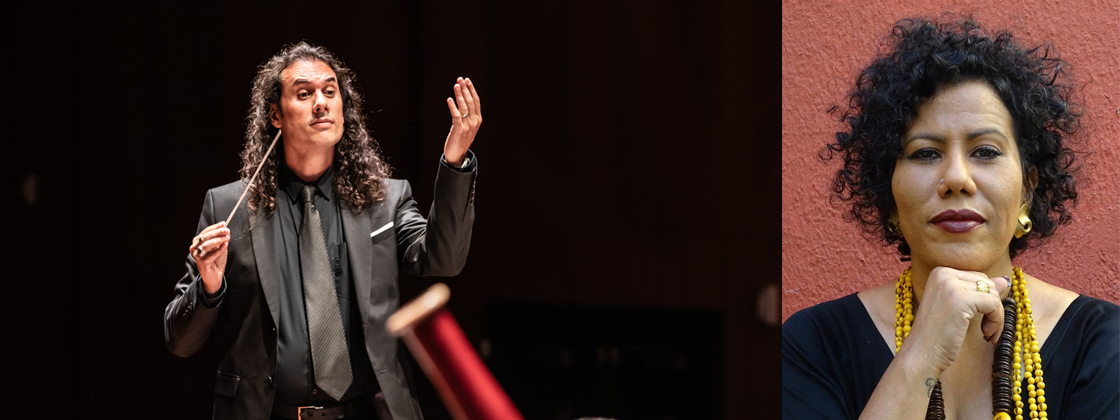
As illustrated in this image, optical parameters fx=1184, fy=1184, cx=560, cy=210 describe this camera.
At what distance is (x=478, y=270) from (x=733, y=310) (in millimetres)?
615

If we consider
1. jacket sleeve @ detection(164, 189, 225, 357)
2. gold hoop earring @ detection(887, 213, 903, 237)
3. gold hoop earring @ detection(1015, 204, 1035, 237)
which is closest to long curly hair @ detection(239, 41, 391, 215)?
jacket sleeve @ detection(164, 189, 225, 357)

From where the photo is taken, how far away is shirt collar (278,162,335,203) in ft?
8.13

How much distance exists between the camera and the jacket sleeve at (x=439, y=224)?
8.08 feet

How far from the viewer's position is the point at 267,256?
2.43 meters

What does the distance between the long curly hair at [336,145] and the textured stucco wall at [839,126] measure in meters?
0.99

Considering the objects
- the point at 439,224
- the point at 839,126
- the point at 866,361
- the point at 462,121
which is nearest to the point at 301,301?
the point at 439,224

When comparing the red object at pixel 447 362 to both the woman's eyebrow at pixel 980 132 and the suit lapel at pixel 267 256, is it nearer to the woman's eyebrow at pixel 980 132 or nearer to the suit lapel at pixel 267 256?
the suit lapel at pixel 267 256

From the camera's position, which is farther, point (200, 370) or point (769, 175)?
point (769, 175)

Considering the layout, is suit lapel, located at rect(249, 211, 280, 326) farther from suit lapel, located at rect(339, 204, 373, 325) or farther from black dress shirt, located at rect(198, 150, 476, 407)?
suit lapel, located at rect(339, 204, 373, 325)

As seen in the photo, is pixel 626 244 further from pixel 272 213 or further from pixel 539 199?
pixel 272 213

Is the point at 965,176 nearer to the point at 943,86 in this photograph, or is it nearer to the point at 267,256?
the point at 943,86

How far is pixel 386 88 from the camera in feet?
8.53

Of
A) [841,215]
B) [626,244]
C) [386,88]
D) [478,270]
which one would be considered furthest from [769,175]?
[386,88]

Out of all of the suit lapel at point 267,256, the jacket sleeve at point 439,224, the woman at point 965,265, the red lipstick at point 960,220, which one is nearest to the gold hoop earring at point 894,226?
the woman at point 965,265
